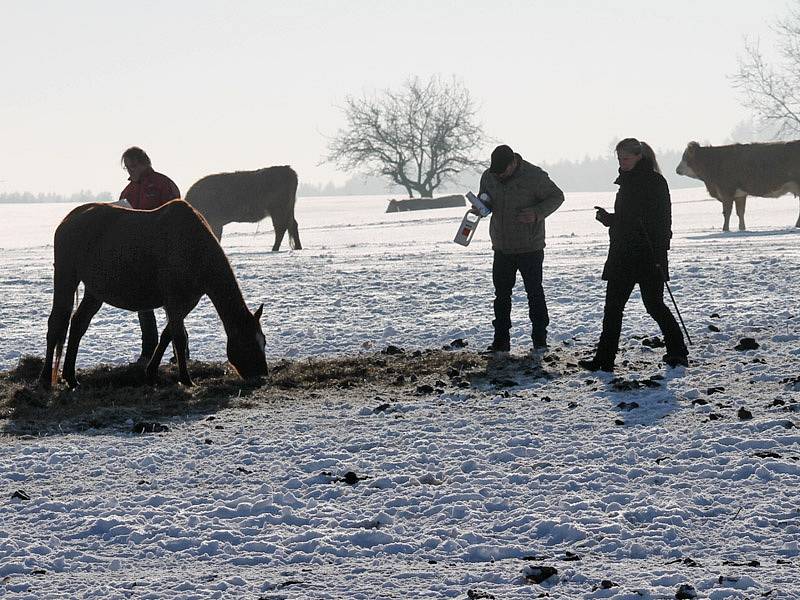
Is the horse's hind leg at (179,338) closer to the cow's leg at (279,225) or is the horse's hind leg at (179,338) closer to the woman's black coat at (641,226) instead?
the woman's black coat at (641,226)

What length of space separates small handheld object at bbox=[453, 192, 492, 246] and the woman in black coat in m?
1.33

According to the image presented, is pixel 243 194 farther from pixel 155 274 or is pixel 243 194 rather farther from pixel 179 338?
pixel 179 338

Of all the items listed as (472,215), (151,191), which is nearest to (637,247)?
(472,215)

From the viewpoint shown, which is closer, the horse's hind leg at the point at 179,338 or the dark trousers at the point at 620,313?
the dark trousers at the point at 620,313

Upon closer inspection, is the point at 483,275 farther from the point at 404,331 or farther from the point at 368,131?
the point at 368,131

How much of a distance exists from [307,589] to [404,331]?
24.1ft

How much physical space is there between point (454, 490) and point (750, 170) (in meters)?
20.5

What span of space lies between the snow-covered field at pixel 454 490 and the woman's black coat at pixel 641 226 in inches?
31.3

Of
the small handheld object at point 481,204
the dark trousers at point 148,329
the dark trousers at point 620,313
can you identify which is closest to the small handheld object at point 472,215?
the small handheld object at point 481,204

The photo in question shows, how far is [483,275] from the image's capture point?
15930mm

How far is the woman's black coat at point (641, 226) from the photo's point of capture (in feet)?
28.5

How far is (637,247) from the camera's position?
8766mm

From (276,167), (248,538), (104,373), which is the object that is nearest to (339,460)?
(248,538)

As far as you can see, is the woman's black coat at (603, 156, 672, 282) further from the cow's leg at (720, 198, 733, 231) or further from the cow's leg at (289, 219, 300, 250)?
the cow's leg at (289, 219, 300, 250)
